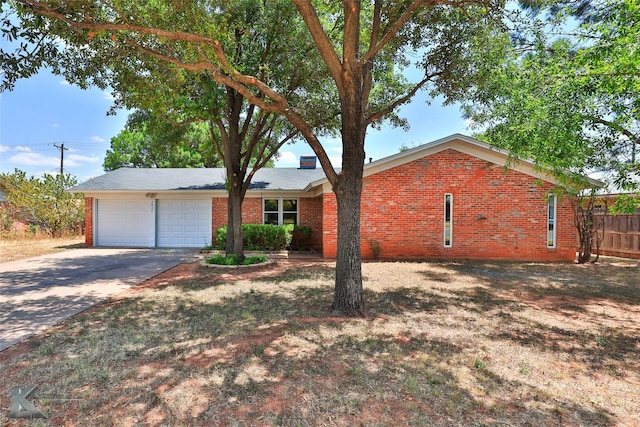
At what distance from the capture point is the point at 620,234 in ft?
42.7

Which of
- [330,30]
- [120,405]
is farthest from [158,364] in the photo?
[330,30]

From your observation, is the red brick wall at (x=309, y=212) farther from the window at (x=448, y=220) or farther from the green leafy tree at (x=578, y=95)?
the green leafy tree at (x=578, y=95)

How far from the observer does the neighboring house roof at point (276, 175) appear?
11594 mm

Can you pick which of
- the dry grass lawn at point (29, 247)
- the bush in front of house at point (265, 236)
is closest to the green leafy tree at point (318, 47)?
the bush in front of house at point (265, 236)

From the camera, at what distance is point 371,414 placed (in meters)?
2.81

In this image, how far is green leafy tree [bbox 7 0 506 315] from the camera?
518 centimetres

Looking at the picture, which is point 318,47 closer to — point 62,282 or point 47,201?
point 62,282

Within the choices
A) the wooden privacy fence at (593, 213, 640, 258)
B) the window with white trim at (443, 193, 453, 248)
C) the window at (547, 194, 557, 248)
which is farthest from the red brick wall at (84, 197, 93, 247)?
the wooden privacy fence at (593, 213, 640, 258)

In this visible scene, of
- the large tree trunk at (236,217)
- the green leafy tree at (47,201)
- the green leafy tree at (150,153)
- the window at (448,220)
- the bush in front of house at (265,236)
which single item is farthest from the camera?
the green leafy tree at (150,153)

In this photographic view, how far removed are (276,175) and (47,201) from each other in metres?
12.1

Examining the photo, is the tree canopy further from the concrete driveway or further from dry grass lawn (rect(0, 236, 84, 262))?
dry grass lawn (rect(0, 236, 84, 262))

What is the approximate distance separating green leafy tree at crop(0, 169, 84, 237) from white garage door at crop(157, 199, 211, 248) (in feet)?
20.2

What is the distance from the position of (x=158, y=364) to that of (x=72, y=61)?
267 inches

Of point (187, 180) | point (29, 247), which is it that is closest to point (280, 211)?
point (187, 180)
